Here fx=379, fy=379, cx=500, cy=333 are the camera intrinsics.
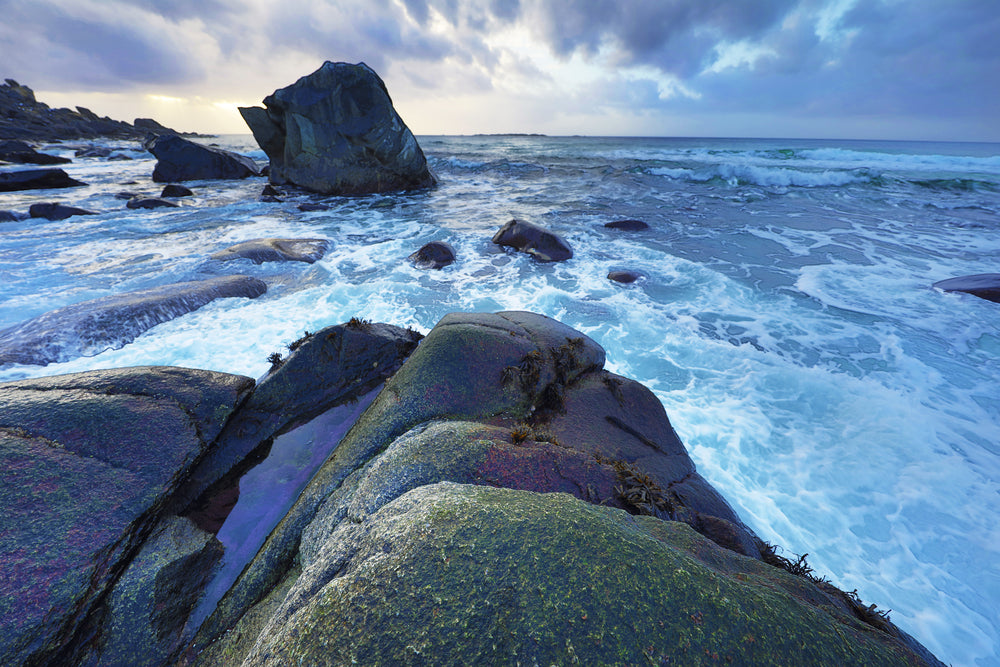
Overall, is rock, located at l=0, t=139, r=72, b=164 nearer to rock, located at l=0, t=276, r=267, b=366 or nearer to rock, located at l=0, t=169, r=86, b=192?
rock, located at l=0, t=169, r=86, b=192

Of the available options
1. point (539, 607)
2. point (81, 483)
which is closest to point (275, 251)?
point (81, 483)

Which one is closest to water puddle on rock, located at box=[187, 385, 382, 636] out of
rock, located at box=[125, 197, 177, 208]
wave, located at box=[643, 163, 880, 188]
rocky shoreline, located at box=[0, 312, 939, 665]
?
rocky shoreline, located at box=[0, 312, 939, 665]

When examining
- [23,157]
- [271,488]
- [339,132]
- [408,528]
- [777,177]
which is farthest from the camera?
[23,157]

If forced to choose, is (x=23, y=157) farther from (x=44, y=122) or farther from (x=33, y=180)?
(x=44, y=122)

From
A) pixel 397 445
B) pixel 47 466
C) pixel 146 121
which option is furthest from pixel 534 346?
pixel 146 121

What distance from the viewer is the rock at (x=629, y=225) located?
13.7 meters

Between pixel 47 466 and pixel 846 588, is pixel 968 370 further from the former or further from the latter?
pixel 47 466

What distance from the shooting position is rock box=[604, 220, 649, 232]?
13.7 meters

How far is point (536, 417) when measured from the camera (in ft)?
11.9

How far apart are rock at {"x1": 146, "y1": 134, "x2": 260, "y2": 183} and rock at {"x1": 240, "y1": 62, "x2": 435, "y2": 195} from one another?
17.4 ft

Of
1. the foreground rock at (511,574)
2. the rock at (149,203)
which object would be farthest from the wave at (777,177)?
the rock at (149,203)

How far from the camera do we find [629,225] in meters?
13.8

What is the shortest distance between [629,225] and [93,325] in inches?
556

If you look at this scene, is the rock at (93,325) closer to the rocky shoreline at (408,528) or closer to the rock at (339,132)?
the rocky shoreline at (408,528)
